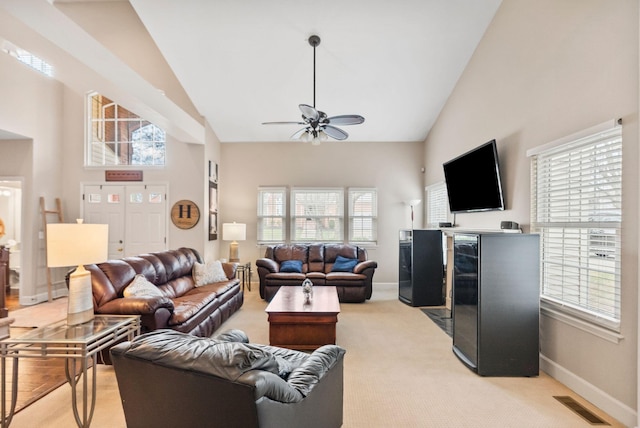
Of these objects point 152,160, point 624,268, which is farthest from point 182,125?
point 624,268

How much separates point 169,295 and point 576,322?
415 centimetres

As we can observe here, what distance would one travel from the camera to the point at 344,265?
5957 millimetres

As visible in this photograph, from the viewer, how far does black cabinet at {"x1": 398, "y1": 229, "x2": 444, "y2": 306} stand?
17.7ft

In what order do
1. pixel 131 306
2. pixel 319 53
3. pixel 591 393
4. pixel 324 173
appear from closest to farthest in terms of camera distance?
pixel 591 393 → pixel 131 306 → pixel 319 53 → pixel 324 173

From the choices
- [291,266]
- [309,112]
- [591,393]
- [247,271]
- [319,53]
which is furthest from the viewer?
[247,271]

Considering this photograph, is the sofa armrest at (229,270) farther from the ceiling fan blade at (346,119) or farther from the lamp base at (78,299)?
the ceiling fan blade at (346,119)

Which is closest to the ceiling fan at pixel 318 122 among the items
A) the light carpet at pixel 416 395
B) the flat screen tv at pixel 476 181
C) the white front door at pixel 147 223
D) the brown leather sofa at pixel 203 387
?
the flat screen tv at pixel 476 181

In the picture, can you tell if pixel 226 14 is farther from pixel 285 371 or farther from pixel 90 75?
pixel 285 371

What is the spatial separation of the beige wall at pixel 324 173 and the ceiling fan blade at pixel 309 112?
3.09m

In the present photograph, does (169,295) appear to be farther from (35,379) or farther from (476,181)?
→ (476,181)

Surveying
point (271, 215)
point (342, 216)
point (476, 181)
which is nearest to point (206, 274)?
point (271, 215)

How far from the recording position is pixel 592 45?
256 cm

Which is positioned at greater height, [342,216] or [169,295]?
[342,216]

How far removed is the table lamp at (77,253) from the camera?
233cm
